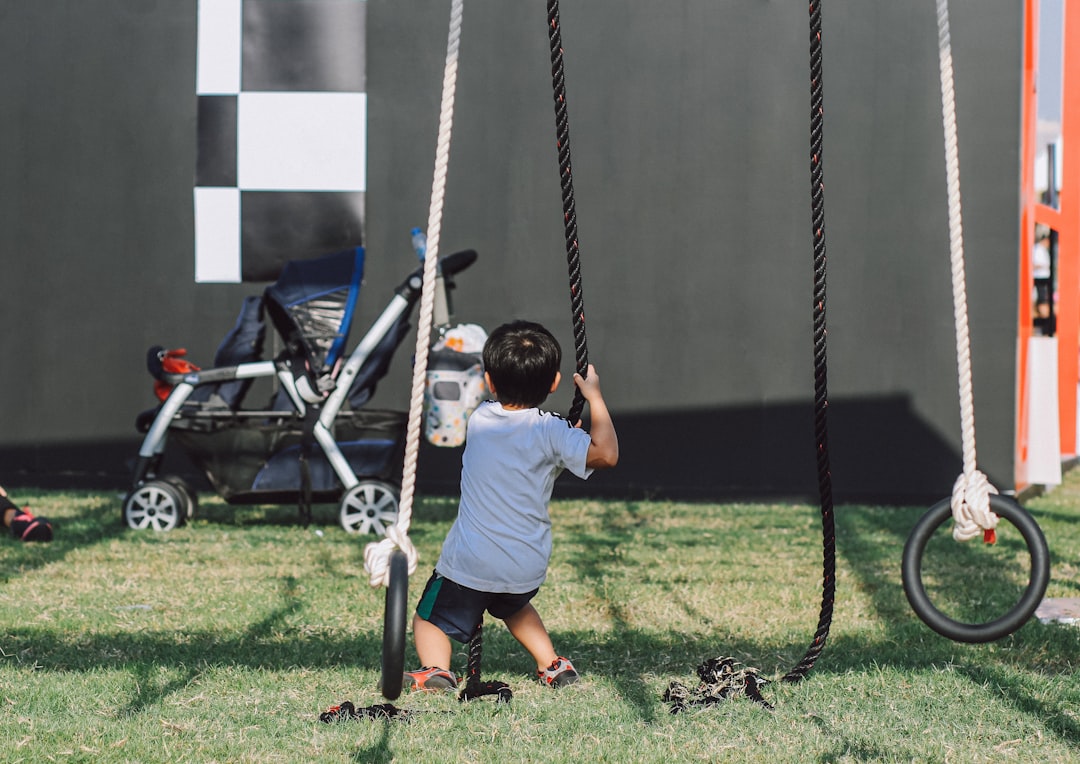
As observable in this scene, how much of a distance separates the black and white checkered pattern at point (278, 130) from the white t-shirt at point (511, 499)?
166 inches

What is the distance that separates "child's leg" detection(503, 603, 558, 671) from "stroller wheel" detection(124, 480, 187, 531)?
9.50ft

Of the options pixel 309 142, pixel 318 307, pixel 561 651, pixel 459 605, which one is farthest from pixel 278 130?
pixel 459 605

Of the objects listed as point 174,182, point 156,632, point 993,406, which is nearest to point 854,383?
point 993,406

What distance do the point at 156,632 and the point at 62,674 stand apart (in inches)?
19.8

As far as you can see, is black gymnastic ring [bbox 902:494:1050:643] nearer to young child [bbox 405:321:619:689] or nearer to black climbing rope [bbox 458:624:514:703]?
young child [bbox 405:321:619:689]

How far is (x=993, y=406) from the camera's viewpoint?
662 cm

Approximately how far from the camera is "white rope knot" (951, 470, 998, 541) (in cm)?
230

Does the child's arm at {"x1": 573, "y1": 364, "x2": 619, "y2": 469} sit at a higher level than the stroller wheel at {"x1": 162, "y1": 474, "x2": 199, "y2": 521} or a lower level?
higher

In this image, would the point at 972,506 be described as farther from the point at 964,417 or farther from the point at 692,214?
the point at 692,214

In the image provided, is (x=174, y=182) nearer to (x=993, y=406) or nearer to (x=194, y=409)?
(x=194, y=409)

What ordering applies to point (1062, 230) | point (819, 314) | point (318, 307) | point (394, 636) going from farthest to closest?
point (1062, 230), point (318, 307), point (819, 314), point (394, 636)

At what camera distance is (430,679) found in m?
2.72

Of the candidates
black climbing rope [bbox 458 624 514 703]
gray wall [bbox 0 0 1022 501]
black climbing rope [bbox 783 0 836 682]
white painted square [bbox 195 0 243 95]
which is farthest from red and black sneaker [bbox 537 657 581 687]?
white painted square [bbox 195 0 243 95]

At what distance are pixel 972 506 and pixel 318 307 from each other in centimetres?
344
